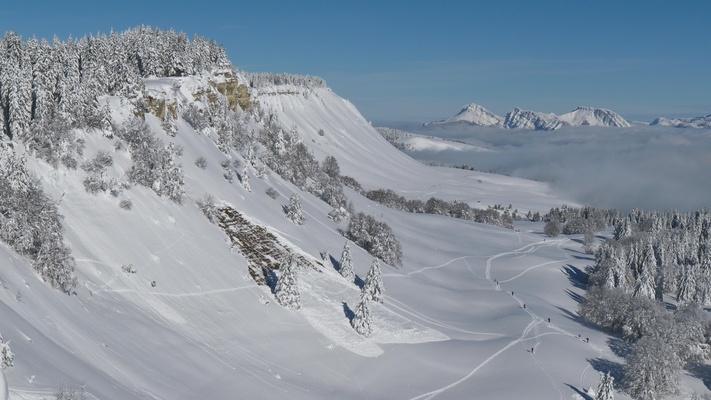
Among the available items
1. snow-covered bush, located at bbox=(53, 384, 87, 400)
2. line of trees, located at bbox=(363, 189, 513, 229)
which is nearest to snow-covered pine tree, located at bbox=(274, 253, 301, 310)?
snow-covered bush, located at bbox=(53, 384, 87, 400)

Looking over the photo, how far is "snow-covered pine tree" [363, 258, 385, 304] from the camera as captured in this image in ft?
200

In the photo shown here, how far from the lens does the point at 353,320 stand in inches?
2263

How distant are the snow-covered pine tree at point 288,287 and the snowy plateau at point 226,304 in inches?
28.1

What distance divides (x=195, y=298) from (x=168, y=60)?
6465 centimetres

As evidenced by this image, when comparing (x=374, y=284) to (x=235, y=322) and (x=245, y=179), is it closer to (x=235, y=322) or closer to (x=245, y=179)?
(x=235, y=322)

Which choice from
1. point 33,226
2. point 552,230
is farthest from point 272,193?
point 552,230

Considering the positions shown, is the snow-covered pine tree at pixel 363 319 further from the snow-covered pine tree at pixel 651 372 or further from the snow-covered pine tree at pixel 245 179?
the snow-covered pine tree at pixel 245 179

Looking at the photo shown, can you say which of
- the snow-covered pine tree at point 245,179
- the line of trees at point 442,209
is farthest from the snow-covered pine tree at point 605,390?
the line of trees at point 442,209

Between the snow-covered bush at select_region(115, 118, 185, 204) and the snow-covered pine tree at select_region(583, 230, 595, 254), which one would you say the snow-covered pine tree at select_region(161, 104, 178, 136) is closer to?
the snow-covered bush at select_region(115, 118, 185, 204)

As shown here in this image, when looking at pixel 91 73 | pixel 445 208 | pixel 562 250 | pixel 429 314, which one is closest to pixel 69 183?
pixel 91 73

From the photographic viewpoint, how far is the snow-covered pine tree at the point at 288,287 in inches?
2226

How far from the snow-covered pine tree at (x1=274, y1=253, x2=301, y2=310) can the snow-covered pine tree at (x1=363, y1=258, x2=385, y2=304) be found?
24.9ft

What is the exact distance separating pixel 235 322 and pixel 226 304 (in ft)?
8.93

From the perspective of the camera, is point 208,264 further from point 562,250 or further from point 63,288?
point 562,250
